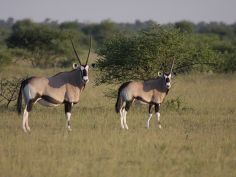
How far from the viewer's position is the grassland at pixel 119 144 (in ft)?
30.0

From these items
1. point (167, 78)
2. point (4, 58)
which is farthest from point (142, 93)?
point (4, 58)

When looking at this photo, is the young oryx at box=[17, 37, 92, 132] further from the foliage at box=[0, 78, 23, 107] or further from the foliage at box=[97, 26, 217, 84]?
the foliage at box=[97, 26, 217, 84]

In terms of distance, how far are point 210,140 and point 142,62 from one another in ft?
20.1

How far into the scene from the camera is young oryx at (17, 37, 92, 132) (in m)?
13.0

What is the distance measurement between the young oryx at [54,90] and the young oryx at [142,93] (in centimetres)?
106

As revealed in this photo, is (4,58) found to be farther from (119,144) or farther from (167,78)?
(119,144)

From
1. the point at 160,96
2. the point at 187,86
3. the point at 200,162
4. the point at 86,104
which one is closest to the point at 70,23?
the point at 187,86

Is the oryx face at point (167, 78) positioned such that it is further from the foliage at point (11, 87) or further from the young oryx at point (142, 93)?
the foliage at point (11, 87)

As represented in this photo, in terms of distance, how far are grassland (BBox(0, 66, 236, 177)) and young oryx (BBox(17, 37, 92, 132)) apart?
0.57 m

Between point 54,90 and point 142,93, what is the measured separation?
7.32 ft

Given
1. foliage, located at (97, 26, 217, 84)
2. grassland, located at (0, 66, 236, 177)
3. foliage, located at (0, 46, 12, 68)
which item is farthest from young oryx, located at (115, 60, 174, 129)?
foliage, located at (0, 46, 12, 68)

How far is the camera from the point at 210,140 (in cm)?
1180

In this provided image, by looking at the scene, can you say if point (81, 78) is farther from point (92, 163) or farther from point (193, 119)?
point (92, 163)

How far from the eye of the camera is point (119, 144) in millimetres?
11273
